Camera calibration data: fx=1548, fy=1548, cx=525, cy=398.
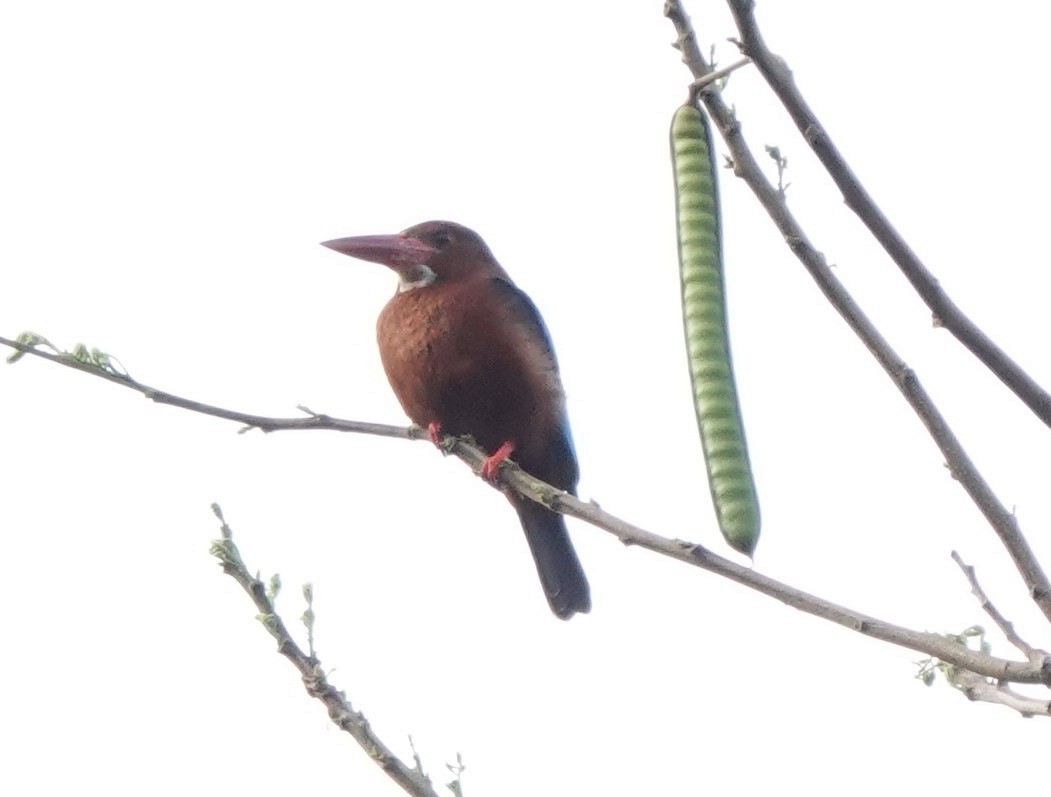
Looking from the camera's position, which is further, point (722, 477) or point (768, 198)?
point (722, 477)

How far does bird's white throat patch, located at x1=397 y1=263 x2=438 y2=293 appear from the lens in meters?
4.64

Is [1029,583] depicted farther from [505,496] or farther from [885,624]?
[505,496]

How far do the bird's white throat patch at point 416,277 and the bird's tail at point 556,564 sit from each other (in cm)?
74

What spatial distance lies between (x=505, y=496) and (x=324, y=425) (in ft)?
5.84

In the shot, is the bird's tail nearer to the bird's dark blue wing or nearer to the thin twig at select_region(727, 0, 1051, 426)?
the bird's dark blue wing

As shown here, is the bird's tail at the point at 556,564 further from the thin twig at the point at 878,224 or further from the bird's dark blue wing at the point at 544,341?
the thin twig at the point at 878,224

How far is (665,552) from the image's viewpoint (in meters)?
2.22

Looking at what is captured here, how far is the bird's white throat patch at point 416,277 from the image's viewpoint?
15.2ft

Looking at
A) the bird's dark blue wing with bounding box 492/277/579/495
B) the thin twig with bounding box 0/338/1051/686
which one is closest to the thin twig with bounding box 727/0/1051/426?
the thin twig with bounding box 0/338/1051/686

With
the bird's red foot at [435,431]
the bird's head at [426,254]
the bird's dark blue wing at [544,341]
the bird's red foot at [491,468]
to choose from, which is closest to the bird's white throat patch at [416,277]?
the bird's head at [426,254]

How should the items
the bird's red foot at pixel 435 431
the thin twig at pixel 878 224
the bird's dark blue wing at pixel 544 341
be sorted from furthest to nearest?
the bird's dark blue wing at pixel 544 341, the bird's red foot at pixel 435 431, the thin twig at pixel 878 224

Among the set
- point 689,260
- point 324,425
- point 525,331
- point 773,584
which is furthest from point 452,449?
point 773,584

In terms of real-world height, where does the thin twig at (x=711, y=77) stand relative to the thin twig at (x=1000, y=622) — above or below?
above

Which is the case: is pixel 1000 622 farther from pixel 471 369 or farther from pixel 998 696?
pixel 471 369
